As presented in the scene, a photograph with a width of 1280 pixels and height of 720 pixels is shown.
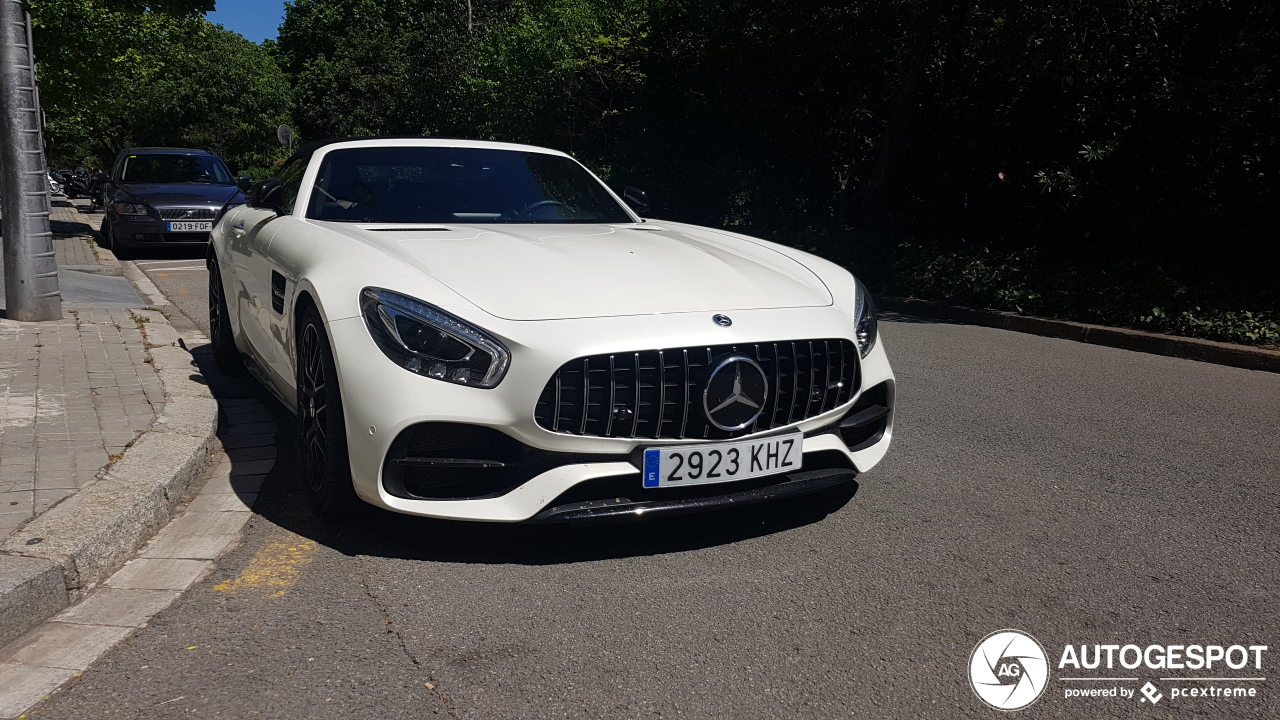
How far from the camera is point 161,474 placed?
4.01 m

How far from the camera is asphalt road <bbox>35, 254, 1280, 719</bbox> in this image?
2658mm

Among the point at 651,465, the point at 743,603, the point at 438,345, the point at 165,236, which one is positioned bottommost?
the point at 165,236

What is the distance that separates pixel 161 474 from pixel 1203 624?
11.7 feet

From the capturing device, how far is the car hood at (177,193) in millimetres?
14750

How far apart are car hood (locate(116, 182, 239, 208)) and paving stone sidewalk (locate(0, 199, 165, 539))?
19.4 feet

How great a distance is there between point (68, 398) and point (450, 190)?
220 cm

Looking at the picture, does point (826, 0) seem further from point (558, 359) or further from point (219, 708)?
point (219, 708)

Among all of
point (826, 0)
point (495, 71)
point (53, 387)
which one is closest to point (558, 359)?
point (53, 387)

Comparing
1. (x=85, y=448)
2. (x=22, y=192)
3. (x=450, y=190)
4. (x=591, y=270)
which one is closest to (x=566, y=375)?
(x=591, y=270)

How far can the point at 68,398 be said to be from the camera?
5285 millimetres

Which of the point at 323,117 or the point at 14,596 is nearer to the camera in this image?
the point at 14,596

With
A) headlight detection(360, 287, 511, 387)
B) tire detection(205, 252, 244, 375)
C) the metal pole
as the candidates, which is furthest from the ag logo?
the metal pole

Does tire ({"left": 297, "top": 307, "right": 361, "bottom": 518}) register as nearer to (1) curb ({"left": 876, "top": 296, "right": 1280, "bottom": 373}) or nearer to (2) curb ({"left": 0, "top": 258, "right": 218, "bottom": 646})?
(2) curb ({"left": 0, "top": 258, "right": 218, "bottom": 646})

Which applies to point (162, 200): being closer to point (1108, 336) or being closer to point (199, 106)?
point (1108, 336)
